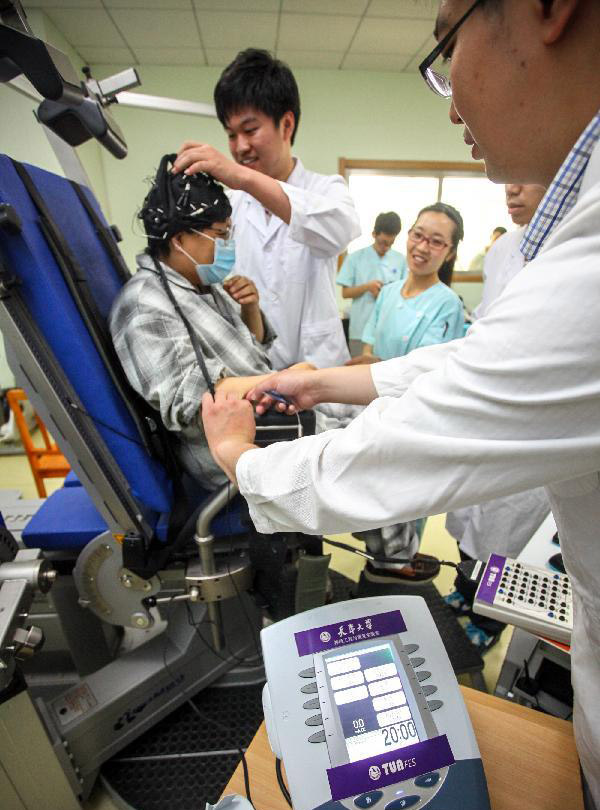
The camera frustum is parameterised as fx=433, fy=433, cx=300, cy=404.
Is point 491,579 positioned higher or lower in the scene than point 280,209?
lower

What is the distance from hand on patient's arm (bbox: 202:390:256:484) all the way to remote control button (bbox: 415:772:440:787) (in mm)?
459

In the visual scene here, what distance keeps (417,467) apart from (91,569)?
40.2 inches

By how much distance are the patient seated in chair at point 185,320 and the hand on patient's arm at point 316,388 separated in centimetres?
6

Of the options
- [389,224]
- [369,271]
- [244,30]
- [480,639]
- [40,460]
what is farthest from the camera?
[369,271]

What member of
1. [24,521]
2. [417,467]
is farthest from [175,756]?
[417,467]

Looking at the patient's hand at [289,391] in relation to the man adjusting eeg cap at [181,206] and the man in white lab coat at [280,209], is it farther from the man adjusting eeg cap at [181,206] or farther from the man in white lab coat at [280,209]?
the man in white lab coat at [280,209]

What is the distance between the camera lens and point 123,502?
102 centimetres

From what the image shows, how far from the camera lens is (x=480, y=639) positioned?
60.6 inches

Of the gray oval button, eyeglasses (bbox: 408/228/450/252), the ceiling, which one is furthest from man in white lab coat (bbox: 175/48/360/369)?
the ceiling

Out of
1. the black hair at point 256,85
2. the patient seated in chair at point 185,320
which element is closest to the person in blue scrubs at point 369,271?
the black hair at point 256,85

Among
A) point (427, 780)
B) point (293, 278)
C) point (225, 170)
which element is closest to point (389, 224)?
point (293, 278)

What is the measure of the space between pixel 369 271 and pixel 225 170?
110 inches

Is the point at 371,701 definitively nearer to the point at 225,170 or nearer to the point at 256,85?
the point at 225,170

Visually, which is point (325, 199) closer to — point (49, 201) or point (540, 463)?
point (49, 201)
